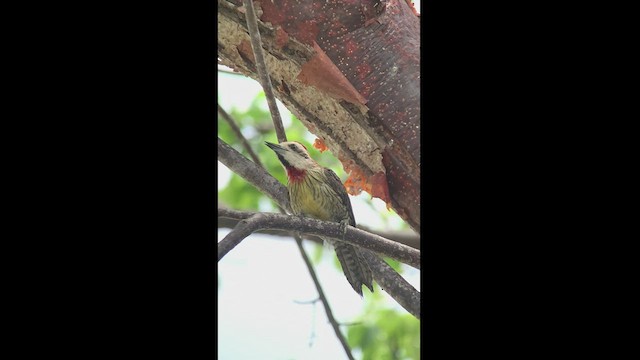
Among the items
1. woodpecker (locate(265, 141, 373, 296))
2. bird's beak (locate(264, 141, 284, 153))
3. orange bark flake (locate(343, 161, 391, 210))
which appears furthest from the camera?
bird's beak (locate(264, 141, 284, 153))

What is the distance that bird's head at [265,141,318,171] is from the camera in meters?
2.89

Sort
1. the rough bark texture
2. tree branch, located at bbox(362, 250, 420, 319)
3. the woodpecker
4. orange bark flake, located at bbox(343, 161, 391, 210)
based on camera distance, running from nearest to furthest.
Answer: tree branch, located at bbox(362, 250, 420, 319)
the rough bark texture
orange bark flake, located at bbox(343, 161, 391, 210)
the woodpecker

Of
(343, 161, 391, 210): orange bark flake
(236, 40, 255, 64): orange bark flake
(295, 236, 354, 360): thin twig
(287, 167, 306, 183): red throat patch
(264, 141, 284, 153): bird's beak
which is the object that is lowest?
(295, 236, 354, 360): thin twig

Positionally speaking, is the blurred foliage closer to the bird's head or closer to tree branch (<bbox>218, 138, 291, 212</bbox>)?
the bird's head

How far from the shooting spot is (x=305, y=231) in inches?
74.7

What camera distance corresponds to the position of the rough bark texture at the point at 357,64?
219 cm

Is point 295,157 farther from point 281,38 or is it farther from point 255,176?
point 281,38

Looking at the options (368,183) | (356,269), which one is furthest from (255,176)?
(356,269)

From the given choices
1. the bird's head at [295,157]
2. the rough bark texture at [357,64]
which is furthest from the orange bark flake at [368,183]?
the bird's head at [295,157]

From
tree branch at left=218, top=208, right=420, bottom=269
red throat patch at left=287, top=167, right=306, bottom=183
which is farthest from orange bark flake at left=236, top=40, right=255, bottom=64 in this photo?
red throat patch at left=287, top=167, right=306, bottom=183

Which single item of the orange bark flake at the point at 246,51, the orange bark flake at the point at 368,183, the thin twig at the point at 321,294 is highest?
the orange bark flake at the point at 246,51

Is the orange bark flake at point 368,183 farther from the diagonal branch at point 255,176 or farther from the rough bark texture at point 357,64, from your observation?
the diagonal branch at point 255,176

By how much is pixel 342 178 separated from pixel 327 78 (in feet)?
3.82

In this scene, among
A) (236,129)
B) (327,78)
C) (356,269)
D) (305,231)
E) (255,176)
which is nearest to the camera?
(305,231)
